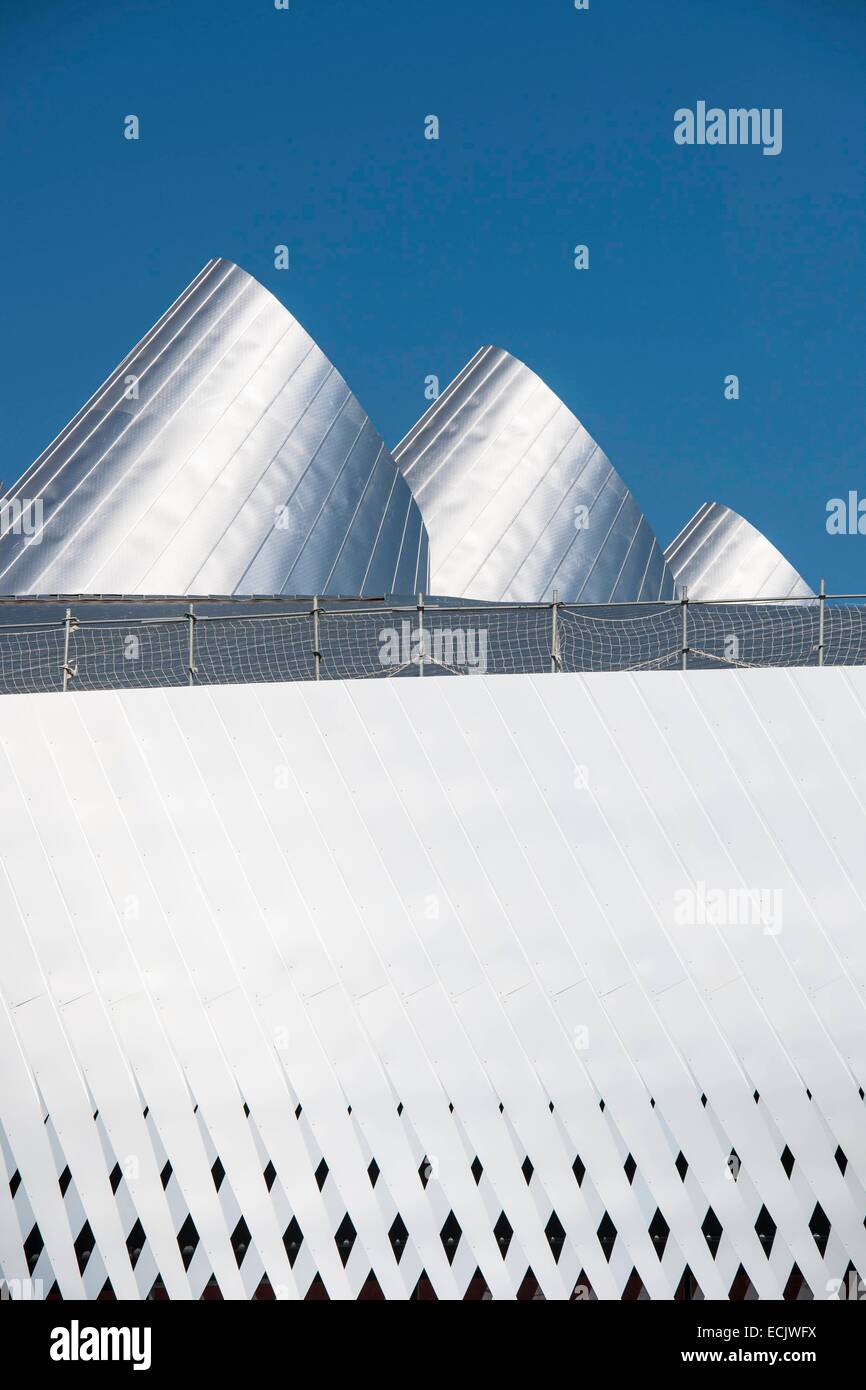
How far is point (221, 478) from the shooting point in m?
20.2

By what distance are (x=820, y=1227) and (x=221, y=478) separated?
13783 millimetres

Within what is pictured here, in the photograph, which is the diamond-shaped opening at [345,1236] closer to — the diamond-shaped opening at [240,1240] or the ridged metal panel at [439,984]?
the ridged metal panel at [439,984]

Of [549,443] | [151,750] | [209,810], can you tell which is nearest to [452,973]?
[209,810]

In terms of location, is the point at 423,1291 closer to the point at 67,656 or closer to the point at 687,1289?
the point at 687,1289

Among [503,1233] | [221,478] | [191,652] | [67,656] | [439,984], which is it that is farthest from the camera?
[221,478]

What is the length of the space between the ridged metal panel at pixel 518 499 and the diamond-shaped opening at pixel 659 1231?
15613 mm

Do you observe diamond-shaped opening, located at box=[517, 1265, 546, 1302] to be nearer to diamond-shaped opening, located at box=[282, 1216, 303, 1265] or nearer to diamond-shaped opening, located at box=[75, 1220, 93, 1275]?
diamond-shaped opening, located at box=[282, 1216, 303, 1265]

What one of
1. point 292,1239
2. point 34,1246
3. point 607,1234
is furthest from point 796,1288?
point 34,1246

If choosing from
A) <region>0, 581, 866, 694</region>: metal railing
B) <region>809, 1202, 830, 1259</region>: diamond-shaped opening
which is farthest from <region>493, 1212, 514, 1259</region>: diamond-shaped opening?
<region>0, 581, 866, 694</region>: metal railing

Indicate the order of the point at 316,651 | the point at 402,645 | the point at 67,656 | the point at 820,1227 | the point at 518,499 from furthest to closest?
the point at 518,499
the point at 402,645
the point at 67,656
the point at 316,651
the point at 820,1227

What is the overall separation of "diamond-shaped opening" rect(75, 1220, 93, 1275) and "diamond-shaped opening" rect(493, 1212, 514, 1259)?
2.92m
